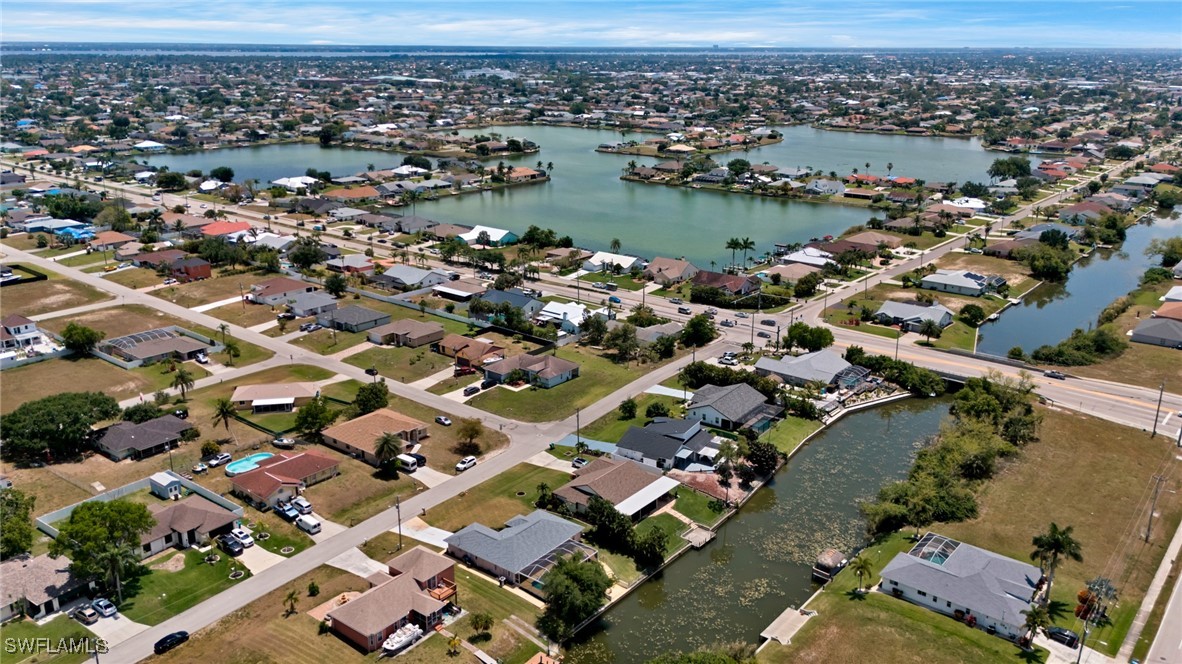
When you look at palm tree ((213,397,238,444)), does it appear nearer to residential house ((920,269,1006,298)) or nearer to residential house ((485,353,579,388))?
residential house ((485,353,579,388))

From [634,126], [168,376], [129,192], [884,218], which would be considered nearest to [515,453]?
[168,376]

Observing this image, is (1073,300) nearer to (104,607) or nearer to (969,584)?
(969,584)

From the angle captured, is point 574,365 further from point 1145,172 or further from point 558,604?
point 1145,172

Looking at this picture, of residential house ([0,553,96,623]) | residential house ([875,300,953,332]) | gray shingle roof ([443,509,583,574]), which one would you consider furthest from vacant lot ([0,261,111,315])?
residential house ([875,300,953,332])

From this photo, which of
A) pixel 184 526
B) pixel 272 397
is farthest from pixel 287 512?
pixel 272 397

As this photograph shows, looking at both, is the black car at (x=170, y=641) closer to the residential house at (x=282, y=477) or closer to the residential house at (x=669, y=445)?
the residential house at (x=282, y=477)

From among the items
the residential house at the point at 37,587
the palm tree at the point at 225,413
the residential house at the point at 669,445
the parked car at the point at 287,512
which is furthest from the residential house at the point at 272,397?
the residential house at the point at 669,445
